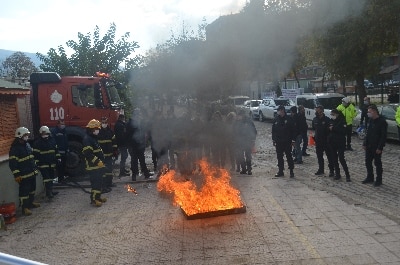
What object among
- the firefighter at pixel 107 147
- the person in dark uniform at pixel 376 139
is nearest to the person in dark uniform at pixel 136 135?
the firefighter at pixel 107 147

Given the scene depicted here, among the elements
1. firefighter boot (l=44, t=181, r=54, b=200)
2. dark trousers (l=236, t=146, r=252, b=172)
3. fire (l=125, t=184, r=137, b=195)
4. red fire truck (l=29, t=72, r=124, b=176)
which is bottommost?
fire (l=125, t=184, r=137, b=195)

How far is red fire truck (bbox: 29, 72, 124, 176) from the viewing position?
39.9 ft

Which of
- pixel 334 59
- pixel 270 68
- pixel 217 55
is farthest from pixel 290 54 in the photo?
pixel 334 59

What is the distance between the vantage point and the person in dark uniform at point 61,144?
11.3 meters

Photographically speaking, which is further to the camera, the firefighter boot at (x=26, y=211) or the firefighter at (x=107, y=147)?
the firefighter at (x=107, y=147)

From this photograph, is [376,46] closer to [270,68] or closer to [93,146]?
[270,68]

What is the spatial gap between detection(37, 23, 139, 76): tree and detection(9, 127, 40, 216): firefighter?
885 cm

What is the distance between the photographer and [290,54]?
7.02 metres

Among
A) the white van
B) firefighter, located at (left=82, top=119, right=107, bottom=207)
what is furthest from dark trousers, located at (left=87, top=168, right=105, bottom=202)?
the white van

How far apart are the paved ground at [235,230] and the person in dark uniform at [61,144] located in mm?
2046

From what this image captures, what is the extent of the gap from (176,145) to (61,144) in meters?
3.40

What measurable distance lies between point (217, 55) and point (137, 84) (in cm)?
374

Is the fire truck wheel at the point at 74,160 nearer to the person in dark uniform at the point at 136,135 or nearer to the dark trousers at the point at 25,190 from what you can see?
the person in dark uniform at the point at 136,135

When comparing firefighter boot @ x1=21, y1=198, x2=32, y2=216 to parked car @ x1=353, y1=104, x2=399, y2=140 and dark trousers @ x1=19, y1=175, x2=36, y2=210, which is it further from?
parked car @ x1=353, y1=104, x2=399, y2=140
